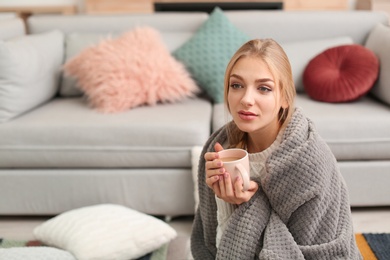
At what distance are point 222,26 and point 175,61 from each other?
33 cm

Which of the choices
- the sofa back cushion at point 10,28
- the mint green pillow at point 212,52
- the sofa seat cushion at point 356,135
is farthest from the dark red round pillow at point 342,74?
the sofa back cushion at point 10,28

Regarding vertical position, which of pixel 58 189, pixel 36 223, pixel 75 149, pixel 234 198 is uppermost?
pixel 234 198

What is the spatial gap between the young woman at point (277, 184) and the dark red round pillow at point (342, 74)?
A: 1122 mm

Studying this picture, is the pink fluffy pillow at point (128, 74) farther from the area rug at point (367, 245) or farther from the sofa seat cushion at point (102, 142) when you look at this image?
the area rug at point (367, 245)

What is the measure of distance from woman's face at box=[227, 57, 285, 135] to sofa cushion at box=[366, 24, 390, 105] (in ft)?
4.22

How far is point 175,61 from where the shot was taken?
241 cm

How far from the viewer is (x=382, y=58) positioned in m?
2.26

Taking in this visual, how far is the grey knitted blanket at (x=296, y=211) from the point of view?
1.09 meters

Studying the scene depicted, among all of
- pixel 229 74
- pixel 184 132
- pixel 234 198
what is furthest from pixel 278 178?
pixel 184 132

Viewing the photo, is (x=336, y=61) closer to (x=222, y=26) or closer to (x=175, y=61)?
(x=222, y=26)

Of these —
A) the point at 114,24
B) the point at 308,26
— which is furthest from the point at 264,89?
the point at 114,24

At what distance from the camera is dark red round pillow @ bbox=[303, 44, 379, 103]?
2.20 m

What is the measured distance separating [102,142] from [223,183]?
102 cm

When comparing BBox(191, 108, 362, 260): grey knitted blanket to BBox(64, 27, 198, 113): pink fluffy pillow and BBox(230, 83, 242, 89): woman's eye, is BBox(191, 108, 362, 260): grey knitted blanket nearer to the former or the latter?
BBox(230, 83, 242, 89): woman's eye
